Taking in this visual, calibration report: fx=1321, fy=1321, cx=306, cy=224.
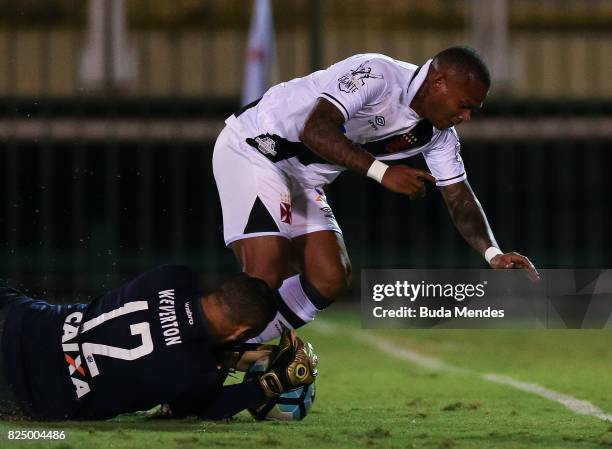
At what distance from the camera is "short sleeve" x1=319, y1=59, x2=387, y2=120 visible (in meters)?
5.71

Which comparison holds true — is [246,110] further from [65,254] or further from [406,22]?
[406,22]

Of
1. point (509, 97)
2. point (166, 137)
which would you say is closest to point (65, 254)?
point (166, 137)

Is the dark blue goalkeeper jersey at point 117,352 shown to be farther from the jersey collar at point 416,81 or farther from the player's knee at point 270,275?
the jersey collar at point 416,81

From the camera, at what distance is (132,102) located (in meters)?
11.7

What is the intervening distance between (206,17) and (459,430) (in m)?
9.05

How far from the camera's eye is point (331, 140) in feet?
18.2

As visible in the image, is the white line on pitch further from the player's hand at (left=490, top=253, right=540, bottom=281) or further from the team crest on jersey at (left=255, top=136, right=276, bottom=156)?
the team crest on jersey at (left=255, top=136, right=276, bottom=156)

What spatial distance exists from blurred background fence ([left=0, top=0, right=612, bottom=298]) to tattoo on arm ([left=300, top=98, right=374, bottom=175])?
5187mm

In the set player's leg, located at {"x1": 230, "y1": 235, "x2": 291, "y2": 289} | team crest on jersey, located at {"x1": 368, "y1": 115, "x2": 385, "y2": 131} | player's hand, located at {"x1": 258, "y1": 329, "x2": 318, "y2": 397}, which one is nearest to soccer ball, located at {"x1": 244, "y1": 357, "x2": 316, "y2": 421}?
player's hand, located at {"x1": 258, "y1": 329, "x2": 318, "y2": 397}

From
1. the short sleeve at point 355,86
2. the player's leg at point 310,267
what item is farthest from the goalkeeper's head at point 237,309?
the player's leg at point 310,267

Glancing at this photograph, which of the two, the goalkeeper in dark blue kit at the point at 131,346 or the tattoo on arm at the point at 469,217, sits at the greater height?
the tattoo on arm at the point at 469,217

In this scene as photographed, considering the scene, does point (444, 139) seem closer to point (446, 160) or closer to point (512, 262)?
point (446, 160)

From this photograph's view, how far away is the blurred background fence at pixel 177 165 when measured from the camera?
37.6 feet

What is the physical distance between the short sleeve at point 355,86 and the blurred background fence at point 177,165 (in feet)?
16.2
